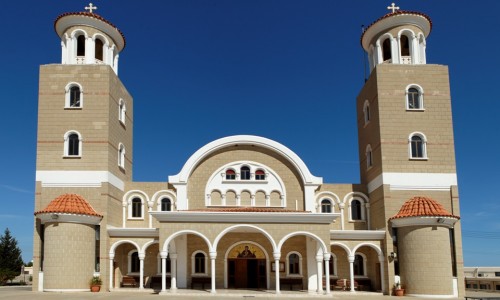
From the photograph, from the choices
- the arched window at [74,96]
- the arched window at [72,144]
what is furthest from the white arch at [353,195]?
the arched window at [74,96]

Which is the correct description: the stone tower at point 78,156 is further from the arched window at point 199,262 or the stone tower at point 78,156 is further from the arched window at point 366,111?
the arched window at point 366,111

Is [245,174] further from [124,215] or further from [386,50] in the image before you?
[386,50]

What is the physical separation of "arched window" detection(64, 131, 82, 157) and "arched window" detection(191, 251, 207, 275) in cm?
797

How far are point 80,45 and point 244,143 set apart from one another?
34.9ft

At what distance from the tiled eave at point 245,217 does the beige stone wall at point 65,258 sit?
4028 mm

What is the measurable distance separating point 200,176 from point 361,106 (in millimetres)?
10334

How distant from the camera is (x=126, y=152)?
30.7 m

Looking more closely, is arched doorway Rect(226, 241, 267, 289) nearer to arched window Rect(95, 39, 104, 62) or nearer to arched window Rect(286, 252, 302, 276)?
arched window Rect(286, 252, 302, 276)

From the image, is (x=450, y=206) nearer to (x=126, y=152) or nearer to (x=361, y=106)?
(x=361, y=106)

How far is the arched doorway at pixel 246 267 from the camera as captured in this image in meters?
27.6

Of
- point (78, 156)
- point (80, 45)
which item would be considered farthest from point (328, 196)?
point (80, 45)

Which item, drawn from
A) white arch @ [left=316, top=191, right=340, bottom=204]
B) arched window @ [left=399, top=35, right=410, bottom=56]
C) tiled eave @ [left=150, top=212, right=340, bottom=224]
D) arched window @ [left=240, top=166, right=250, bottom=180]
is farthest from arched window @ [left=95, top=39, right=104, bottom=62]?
arched window @ [left=399, top=35, right=410, bottom=56]

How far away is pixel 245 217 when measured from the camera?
80.9ft

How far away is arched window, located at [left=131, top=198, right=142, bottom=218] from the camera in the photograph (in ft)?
95.9
